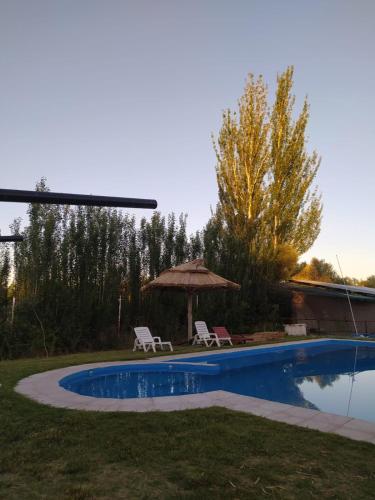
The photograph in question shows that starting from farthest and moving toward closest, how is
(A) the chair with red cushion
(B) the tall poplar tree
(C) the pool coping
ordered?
1. (B) the tall poplar tree
2. (A) the chair with red cushion
3. (C) the pool coping

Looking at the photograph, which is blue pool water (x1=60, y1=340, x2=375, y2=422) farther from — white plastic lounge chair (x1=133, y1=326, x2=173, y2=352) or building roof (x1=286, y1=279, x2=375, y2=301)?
building roof (x1=286, y1=279, x2=375, y2=301)

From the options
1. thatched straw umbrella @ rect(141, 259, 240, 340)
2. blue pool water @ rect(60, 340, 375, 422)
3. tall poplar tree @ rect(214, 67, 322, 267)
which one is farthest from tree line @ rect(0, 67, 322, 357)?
blue pool water @ rect(60, 340, 375, 422)

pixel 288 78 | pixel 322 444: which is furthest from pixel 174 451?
pixel 288 78

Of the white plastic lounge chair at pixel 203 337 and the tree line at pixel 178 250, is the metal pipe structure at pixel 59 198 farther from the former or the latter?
the white plastic lounge chair at pixel 203 337

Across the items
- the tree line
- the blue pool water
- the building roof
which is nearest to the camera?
the blue pool water

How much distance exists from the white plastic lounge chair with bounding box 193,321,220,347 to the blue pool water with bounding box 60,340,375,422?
142cm

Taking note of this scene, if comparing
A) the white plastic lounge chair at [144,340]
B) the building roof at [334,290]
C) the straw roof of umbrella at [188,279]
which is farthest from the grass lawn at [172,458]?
the building roof at [334,290]

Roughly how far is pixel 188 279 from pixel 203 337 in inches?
76.9

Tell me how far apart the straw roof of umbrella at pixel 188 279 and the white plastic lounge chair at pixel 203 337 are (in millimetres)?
1311

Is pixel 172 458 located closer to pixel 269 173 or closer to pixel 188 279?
pixel 188 279

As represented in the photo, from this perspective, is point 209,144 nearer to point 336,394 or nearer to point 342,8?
point 342,8

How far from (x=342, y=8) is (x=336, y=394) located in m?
12.6

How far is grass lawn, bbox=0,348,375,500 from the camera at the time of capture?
9.02ft

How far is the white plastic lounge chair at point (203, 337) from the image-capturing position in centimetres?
1294
